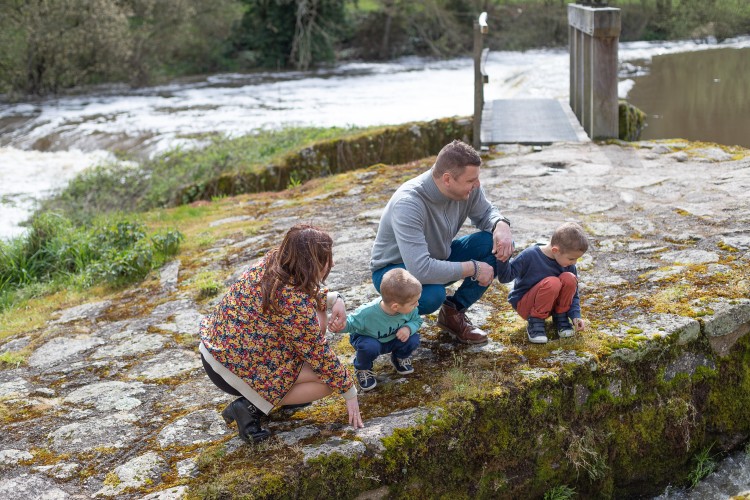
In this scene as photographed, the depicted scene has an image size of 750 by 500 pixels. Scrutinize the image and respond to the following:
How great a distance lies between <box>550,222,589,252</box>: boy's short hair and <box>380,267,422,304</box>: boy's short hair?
869 mm

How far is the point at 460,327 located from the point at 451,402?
75 centimetres

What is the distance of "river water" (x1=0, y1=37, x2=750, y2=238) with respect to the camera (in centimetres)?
1445

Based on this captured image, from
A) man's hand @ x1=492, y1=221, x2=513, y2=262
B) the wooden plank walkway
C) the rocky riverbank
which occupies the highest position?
the wooden plank walkway

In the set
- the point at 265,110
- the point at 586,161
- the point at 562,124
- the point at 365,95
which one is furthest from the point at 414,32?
the point at 586,161

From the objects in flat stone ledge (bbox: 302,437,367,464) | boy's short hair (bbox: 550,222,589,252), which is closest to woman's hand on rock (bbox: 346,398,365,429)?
flat stone ledge (bbox: 302,437,367,464)

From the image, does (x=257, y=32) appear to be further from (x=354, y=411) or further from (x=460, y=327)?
(x=354, y=411)

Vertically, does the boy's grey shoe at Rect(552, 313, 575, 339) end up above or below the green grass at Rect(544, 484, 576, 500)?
above

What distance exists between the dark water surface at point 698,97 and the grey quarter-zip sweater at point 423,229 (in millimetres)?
9624

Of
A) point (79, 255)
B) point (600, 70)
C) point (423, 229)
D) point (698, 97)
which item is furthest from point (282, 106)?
point (423, 229)

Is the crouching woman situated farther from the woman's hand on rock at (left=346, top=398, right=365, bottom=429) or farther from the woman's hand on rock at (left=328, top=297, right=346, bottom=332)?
the woman's hand on rock at (left=328, top=297, right=346, bottom=332)

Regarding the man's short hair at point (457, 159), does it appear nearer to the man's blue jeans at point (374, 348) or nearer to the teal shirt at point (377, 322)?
the teal shirt at point (377, 322)

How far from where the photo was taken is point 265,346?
3.69m

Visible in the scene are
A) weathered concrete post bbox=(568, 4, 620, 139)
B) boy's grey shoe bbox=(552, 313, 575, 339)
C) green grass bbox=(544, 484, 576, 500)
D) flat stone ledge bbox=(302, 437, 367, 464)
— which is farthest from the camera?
weathered concrete post bbox=(568, 4, 620, 139)

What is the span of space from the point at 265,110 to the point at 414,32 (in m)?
10.8
